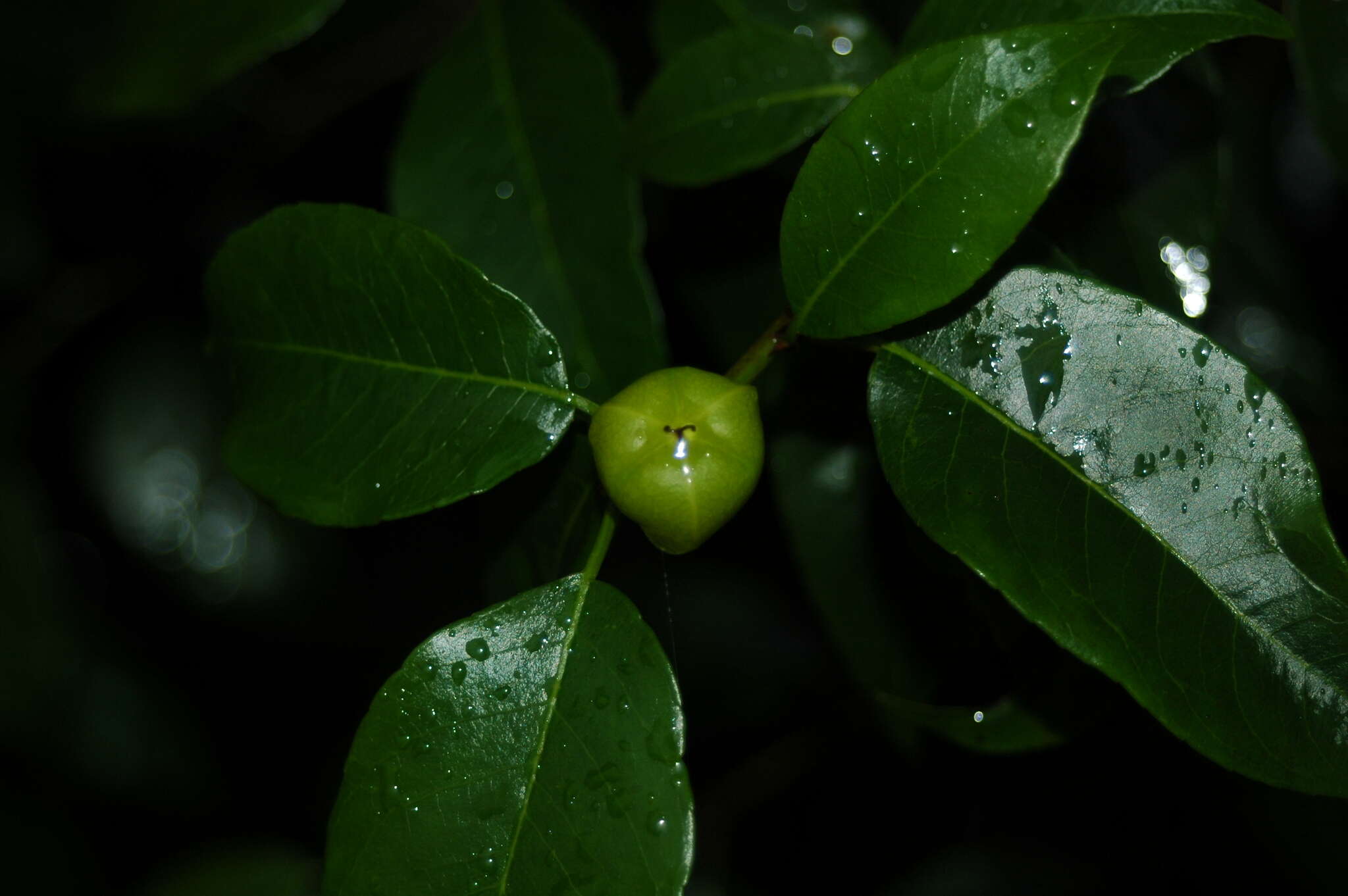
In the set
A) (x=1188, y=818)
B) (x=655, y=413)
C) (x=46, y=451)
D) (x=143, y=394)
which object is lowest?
(x=1188, y=818)

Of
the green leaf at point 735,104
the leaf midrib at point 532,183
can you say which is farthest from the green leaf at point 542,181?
the green leaf at point 735,104

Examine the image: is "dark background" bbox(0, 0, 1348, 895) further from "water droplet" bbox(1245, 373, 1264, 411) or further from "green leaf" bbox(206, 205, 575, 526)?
"water droplet" bbox(1245, 373, 1264, 411)

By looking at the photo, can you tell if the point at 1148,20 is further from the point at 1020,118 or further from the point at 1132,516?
the point at 1132,516

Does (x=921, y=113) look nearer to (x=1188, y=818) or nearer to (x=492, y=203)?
(x=492, y=203)

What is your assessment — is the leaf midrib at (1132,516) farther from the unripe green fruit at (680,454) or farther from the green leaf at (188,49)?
the green leaf at (188,49)

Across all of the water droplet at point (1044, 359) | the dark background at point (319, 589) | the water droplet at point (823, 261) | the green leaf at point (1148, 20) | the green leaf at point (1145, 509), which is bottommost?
the dark background at point (319, 589)

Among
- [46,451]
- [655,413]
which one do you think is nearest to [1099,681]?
[655,413]

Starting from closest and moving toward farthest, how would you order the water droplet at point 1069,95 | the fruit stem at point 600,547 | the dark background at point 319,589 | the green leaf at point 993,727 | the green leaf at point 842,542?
the water droplet at point 1069,95
the fruit stem at point 600,547
the green leaf at point 993,727
the green leaf at point 842,542
the dark background at point 319,589
